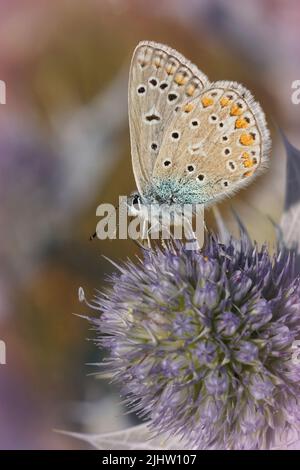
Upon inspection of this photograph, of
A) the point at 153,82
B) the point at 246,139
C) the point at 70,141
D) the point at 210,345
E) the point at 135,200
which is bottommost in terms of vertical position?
the point at 210,345

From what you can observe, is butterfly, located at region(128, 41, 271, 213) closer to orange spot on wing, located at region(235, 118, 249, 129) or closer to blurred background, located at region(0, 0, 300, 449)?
orange spot on wing, located at region(235, 118, 249, 129)

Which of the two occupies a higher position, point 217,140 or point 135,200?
point 217,140

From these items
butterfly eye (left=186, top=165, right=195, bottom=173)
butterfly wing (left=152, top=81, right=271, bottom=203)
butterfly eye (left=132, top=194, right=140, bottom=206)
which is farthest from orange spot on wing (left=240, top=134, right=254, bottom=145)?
butterfly eye (left=132, top=194, right=140, bottom=206)

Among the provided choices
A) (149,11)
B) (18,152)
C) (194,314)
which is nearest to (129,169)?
(18,152)

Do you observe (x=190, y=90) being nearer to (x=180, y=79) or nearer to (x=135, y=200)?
(x=180, y=79)

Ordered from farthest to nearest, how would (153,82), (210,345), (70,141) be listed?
(70,141), (153,82), (210,345)

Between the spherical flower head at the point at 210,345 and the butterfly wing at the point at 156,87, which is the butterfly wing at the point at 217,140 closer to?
the butterfly wing at the point at 156,87

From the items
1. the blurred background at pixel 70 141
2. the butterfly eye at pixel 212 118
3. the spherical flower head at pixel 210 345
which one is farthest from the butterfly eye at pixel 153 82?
the blurred background at pixel 70 141

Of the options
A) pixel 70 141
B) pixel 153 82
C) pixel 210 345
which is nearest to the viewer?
pixel 210 345

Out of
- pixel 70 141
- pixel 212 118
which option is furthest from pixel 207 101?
pixel 70 141
